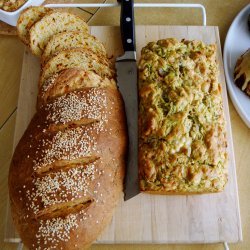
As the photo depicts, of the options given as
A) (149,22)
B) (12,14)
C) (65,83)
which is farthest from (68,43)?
(149,22)

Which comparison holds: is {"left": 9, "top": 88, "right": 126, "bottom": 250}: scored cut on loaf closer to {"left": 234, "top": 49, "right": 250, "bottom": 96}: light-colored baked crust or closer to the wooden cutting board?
the wooden cutting board

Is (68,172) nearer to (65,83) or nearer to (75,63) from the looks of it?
(65,83)

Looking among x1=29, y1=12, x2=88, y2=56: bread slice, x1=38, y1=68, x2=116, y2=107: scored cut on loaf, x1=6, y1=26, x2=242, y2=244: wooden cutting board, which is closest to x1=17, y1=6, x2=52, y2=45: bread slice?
x1=29, y1=12, x2=88, y2=56: bread slice

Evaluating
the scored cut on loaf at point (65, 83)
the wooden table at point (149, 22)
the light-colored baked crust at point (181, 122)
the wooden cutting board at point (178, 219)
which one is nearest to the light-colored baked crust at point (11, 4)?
the wooden table at point (149, 22)

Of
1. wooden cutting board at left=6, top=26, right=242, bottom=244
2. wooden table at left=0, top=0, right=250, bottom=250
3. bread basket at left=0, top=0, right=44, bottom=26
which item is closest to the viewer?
wooden cutting board at left=6, top=26, right=242, bottom=244

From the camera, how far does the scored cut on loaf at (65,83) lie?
4.95ft

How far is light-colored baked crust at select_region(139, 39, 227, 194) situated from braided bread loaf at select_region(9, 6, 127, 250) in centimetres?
13

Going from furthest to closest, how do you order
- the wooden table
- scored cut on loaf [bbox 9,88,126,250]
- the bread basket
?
the bread basket
the wooden table
scored cut on loaf [bbox 9,88,126,250]

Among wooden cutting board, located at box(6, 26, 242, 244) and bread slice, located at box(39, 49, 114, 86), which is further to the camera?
bread slice, located at box(39, 49, 114, 86)

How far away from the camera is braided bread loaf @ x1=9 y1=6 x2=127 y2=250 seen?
1305mm

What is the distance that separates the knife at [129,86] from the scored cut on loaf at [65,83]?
0.14m

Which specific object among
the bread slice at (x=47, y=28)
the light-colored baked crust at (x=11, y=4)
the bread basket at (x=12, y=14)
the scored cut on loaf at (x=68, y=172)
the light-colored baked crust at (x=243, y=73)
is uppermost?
the light-colored baked crust at (x=11, y=4)

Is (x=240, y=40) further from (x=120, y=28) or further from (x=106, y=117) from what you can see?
(x=106, y=117)

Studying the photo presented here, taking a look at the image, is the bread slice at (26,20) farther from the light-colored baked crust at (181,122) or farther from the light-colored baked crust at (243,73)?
the light-colored baked crust at (243,73)
